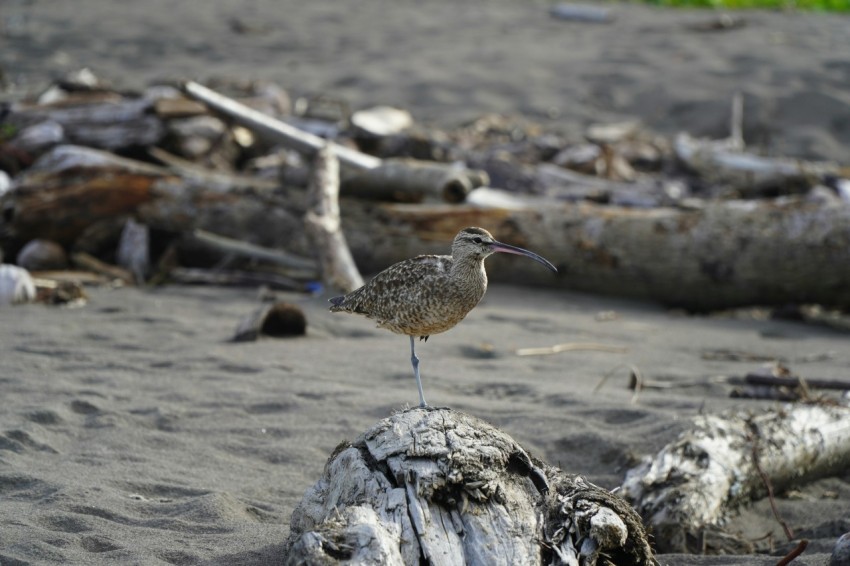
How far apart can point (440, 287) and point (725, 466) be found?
67.2 inches

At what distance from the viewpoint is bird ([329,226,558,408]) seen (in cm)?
512

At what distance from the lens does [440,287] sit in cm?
513

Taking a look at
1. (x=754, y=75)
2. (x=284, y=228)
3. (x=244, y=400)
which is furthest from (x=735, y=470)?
(x=754, y=75)

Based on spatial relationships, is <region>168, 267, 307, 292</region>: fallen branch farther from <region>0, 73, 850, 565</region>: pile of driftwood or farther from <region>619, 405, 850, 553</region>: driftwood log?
<region>619, 405, 850, 553</region>: driftwood log

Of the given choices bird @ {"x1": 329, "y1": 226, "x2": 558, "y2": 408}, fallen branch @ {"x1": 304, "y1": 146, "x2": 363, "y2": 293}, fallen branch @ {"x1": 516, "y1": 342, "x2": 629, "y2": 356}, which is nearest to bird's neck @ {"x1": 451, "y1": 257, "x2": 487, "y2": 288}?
bird @ {"x1": 329, "y1": 226, "x2": 558, "y2": 408}

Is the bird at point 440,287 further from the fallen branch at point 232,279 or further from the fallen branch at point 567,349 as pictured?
the fallen branch at point 232,279

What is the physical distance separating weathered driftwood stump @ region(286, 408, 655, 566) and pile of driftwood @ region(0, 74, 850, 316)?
5.63 meters

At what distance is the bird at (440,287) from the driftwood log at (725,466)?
1171mm

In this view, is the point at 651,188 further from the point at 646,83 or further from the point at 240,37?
the point at 240,37

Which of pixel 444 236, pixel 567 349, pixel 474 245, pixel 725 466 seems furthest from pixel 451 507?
pixel 444 236

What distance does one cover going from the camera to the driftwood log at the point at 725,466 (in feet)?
16.4

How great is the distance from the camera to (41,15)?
2083cm

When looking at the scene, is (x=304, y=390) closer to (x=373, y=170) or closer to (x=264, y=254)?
(x=264, y=254)

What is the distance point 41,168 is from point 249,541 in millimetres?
7424
